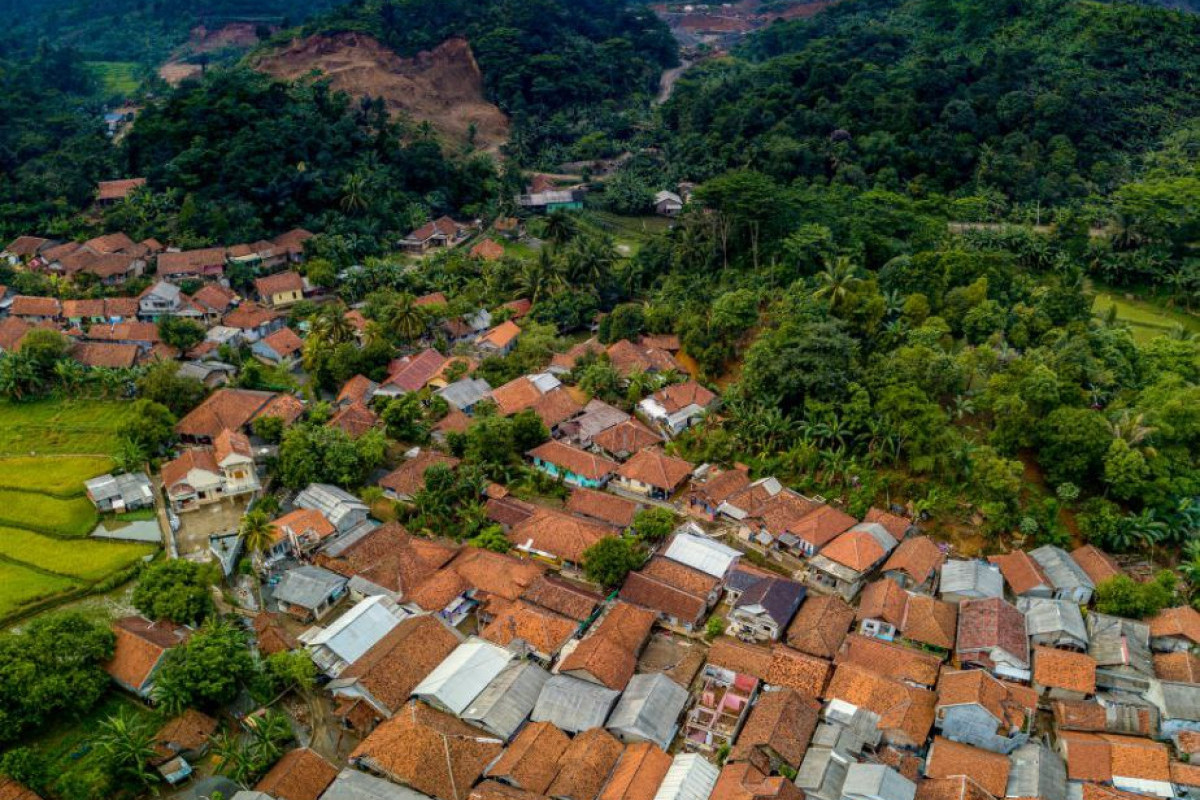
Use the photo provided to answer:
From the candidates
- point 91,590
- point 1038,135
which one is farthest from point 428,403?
point 1038,135

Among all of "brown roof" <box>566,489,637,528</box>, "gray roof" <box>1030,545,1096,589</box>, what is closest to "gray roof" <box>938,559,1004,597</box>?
"gray roof" <box>1030,545,1096,589</box>

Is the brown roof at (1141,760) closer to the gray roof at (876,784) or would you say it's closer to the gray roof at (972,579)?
the gray roof at (876,784)

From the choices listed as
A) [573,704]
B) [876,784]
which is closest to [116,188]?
[573,704]

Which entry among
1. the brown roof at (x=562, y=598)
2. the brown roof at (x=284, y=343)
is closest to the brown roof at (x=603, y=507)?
the brown roof at (x=562, y=598)

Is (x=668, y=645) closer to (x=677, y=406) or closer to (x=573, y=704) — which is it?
(x=573, y=704)

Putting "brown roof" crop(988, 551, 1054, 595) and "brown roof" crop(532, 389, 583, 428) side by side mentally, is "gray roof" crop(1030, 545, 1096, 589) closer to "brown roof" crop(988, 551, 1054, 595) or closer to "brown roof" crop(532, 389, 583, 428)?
"brown roof" crop(988, 551, 1054, 595)

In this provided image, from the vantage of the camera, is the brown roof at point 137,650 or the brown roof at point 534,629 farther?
the brown roof at point 534,629

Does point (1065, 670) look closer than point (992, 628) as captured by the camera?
Yes

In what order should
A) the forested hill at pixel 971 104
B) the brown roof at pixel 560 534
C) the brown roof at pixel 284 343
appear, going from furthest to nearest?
the forested hill at pixel 971 104 → the brown roof at pixel 284 343 → the brown roof at pixel 560 534
